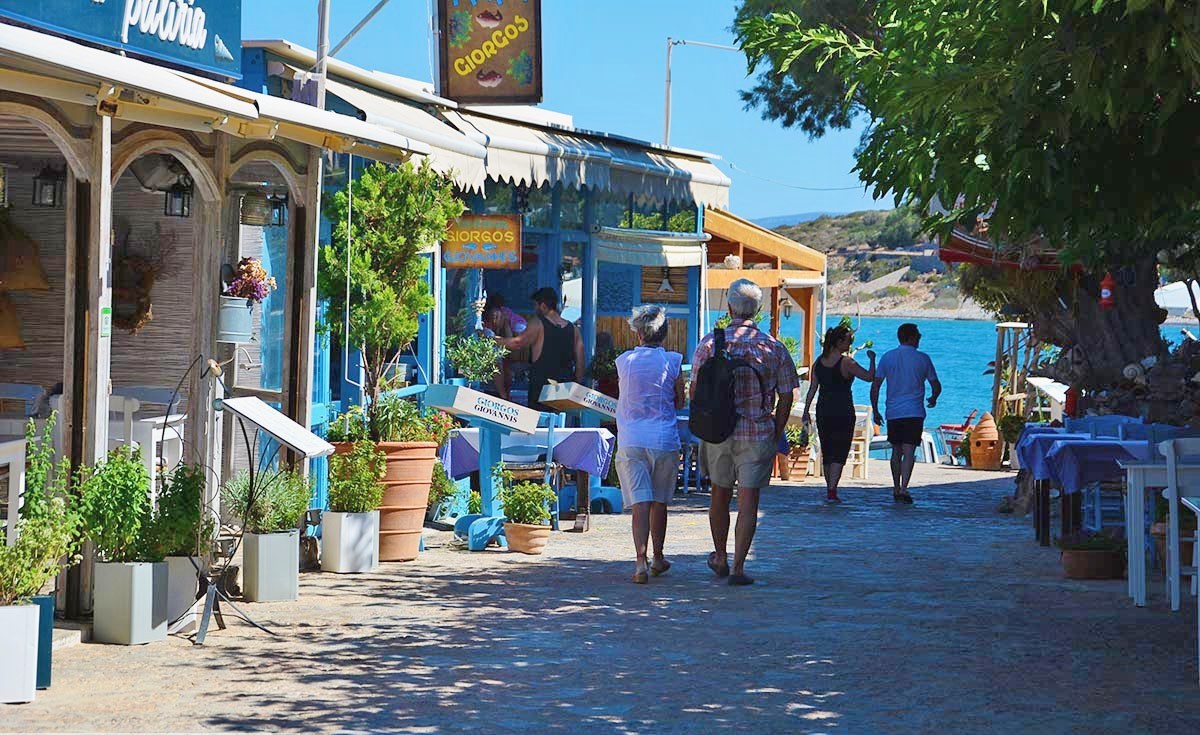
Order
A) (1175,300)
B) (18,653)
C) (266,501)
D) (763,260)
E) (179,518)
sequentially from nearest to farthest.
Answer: (18,653), (179,518), (266,501), (1175,300), (763,260)

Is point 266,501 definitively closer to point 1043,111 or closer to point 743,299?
point 743,299

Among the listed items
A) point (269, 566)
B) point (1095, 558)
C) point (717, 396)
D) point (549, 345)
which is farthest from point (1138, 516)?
point (549, 345)

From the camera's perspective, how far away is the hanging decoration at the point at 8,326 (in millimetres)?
11320

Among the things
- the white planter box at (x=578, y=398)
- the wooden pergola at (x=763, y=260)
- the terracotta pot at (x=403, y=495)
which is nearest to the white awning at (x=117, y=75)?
the terracotta pot at (x=403, y=495)

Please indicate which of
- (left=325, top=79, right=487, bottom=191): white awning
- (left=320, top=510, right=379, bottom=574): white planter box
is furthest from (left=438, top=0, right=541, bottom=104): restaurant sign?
(left=320, top=510, right=379, bottom=574): white planter box

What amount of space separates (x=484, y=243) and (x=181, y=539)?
6288mm

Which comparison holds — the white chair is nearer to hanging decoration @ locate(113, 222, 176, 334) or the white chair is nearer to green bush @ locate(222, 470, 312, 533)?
green bush @ locate(222, 470, 312, 533)

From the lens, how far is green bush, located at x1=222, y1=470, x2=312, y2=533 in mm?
9344

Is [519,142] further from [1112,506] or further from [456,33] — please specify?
[1112,506]

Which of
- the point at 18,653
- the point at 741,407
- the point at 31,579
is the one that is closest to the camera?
the point at 18,653

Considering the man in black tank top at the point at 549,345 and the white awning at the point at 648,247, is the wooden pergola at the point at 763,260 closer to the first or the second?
the white awning at the point at 648,247

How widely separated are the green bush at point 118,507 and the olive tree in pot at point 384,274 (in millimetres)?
2907

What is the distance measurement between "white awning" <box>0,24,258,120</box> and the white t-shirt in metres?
3.13

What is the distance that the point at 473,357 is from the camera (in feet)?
47.1
